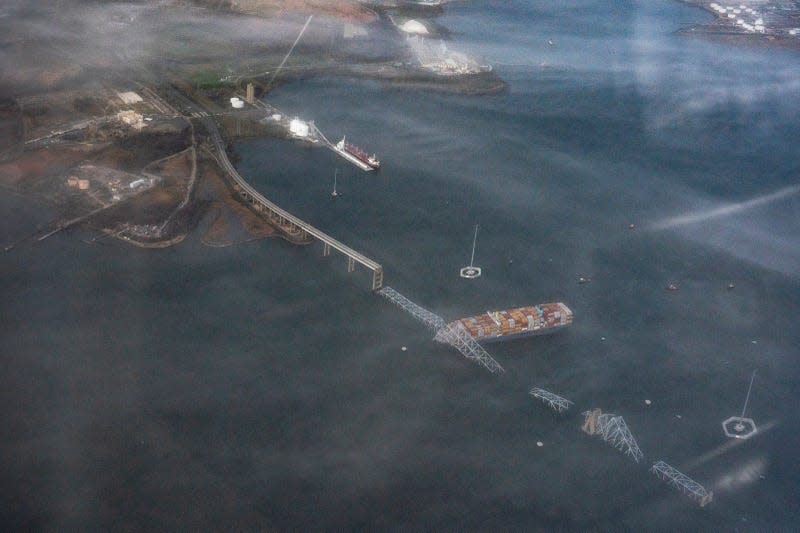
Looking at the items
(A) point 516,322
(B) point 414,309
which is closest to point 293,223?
(B) point 414,309

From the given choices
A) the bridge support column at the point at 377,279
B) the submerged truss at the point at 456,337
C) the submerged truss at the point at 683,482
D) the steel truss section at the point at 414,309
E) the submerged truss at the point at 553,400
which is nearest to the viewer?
the submerged truss at the point at 683,482

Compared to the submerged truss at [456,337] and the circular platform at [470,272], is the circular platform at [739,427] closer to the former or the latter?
the submerged truss at [456,337]

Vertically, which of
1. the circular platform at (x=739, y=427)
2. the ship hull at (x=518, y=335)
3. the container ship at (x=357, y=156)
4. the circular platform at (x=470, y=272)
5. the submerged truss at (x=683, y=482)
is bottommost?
the submerged truss at (x=683, y=482)

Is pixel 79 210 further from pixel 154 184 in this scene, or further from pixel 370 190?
pixel 370 190

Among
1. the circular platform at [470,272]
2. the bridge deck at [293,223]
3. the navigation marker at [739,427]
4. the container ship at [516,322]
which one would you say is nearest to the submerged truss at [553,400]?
the container ship at [516,322]

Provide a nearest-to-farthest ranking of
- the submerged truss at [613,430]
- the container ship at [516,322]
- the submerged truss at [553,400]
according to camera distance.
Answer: the submerged truss at [613,430] → the submerged truss at [553,400] → the container ship at [516,322]

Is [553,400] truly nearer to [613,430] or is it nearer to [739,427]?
[613,430]
